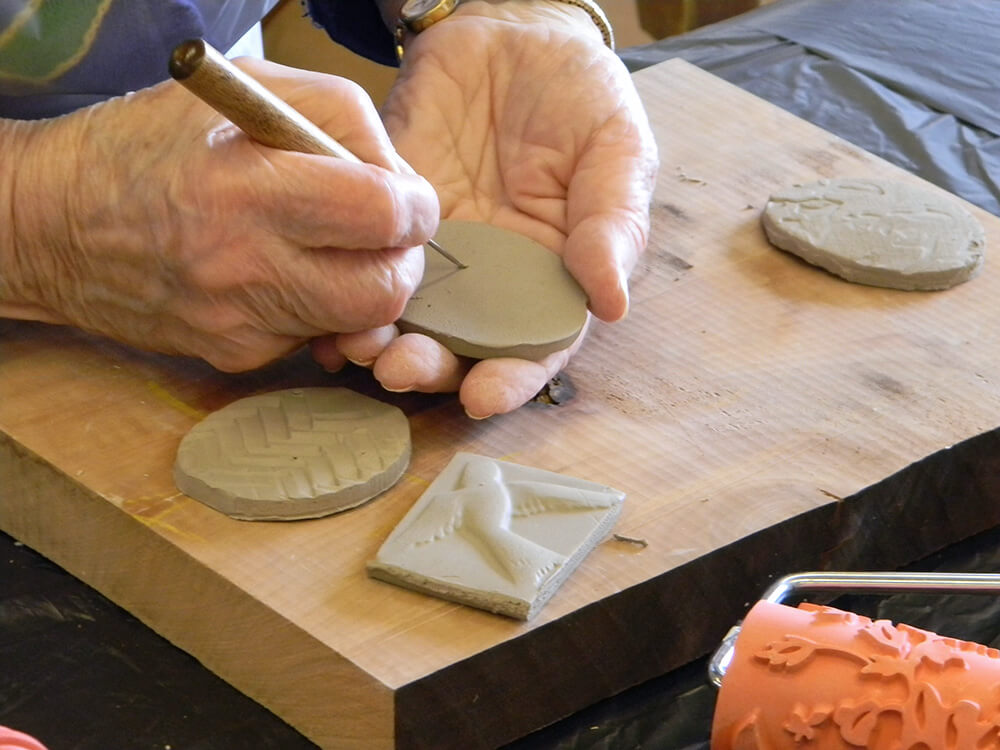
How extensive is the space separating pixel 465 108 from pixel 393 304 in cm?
41

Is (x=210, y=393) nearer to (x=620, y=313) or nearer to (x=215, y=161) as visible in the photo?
(x=215, y=161)

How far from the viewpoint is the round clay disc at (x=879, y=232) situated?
1414 millimetres

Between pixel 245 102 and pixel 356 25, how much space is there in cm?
81

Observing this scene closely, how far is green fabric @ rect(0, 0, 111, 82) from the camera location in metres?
1.12

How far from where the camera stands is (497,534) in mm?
1013

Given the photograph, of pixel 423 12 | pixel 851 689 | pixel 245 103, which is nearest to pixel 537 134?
pixel 423 12

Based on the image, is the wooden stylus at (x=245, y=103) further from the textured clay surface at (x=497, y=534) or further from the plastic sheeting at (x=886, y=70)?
the plastic sheeting at (x=886, y=70)

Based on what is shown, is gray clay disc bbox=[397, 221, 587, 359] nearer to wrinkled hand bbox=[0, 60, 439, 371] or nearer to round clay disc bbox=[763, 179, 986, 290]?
wrinkled hand bbox=[0, 60, 439, 371]

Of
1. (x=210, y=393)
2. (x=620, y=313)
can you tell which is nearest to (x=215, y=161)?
(x=210, y=393)

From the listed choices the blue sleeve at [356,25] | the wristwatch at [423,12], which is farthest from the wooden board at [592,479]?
the blue sleeve at [356,25]

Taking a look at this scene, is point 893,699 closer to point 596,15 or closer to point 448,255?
point 448,255

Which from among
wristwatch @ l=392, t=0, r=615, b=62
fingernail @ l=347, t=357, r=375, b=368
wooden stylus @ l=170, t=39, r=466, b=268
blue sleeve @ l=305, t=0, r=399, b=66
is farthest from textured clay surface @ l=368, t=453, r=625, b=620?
blue sleeve @ l=305, t=0, r=399, b=66

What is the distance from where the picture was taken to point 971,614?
3.71 feet

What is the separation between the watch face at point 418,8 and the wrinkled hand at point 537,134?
27 mm
